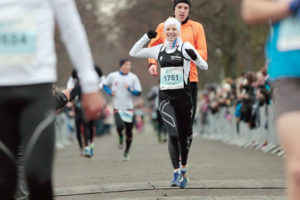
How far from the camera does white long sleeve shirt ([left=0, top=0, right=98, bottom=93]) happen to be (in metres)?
4.20

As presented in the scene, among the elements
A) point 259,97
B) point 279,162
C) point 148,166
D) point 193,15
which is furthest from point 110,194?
point 193,15

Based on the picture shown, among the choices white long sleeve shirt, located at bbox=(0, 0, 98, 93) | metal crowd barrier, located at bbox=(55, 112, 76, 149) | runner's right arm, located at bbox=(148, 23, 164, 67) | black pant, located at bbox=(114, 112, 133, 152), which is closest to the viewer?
white long sleeve shirt, located at bbox=(0, 0, 98, 93)

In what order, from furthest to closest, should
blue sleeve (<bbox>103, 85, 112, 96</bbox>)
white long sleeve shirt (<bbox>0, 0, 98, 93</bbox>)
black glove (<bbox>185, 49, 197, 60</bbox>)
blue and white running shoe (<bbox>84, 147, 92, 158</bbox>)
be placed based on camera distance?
blue and white running shoe (<bbox>84, 147, 92, 158</bbox>), blue sleeve (<bbox>103, 85, 112, 96</bbox>), black glove (<bbox>185, 49, 197, 60</bbox>), white long sleeve shirt (<bbox>0, 0, 98, 93</bbox>)

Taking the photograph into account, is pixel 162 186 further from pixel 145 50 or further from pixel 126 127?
pixel 126 127

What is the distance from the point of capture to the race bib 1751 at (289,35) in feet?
13.8

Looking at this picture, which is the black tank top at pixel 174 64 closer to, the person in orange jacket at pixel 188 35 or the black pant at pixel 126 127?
the person in orange jacket at pixel 188 35

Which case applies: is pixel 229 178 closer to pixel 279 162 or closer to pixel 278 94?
pixel 279 162

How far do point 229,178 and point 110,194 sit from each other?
83.0 inches

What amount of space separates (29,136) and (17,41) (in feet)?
1.70

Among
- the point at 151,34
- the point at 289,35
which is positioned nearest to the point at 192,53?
the point at 151,34

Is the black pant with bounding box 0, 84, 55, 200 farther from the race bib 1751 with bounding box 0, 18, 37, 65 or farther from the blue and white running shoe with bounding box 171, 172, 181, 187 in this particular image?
the blue and white running shoe with bounding box 171, 172, 181, 187

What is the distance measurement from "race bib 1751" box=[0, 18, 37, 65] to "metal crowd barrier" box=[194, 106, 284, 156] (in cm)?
1224

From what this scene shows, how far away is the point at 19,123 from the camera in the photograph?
4.15 m

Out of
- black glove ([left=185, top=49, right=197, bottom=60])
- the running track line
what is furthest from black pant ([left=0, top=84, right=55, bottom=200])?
black glove ([left=185, top=49, right=197, bottom=60])
